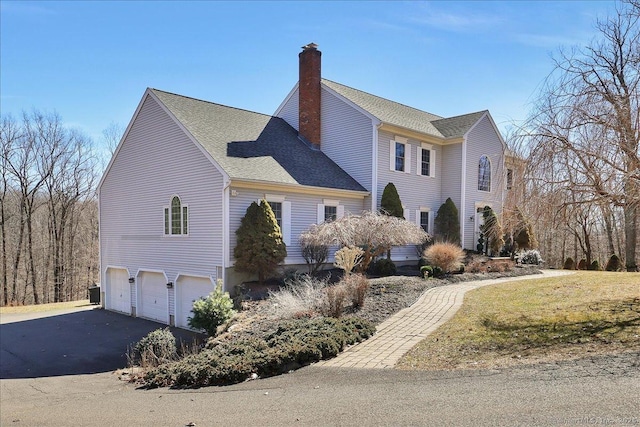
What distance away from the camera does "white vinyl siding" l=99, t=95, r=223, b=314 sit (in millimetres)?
15875

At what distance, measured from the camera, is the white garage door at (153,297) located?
60.5 feet

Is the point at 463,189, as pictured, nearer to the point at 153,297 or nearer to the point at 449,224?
the point at 449,224

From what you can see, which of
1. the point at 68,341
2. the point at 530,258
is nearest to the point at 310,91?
the point at 530,258

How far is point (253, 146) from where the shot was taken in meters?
18.4

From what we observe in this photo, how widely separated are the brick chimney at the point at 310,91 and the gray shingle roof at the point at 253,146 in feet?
2.62

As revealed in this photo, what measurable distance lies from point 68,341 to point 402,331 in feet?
43.1

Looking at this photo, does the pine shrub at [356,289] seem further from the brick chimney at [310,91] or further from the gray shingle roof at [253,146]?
the brick chimney at [310,91]

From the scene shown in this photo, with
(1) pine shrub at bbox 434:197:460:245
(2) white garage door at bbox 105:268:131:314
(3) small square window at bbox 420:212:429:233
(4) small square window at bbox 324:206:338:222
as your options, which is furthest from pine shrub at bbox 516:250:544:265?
(2) white garage door at bbox 105:268:131:314

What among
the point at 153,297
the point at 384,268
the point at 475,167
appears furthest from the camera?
the point at 475,167

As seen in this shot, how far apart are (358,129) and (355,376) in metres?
15.3

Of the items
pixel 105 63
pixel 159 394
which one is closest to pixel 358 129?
pixel 105 63

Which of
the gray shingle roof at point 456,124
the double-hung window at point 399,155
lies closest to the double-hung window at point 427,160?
the double-hung window at point 399,155

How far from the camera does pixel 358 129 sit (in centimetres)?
2022

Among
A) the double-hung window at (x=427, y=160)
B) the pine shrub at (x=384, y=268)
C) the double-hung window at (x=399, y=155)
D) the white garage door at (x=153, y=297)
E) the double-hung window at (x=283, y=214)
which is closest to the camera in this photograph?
the double-hung window at (x=283, y=214)
